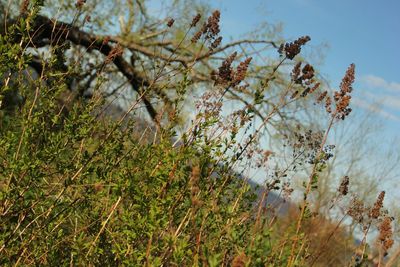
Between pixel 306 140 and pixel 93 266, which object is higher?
pixel 306 140

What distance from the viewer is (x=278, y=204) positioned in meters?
4.80

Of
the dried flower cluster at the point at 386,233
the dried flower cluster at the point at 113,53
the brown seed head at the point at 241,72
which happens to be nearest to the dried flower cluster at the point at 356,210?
the dried flower cluster at the point at 386,233

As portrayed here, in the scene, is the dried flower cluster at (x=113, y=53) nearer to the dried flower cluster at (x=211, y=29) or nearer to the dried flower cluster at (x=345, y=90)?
the dried flower cluster at (x=211, y=29)

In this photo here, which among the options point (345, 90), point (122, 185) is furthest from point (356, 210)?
point (122, 185)

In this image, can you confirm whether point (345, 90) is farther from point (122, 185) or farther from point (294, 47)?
point (122, 185)

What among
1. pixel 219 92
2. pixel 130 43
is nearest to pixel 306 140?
pixel 219 92

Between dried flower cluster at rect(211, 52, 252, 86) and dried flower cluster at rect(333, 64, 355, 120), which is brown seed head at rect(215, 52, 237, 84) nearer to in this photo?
dried flower cluster at rect(211, 52, 252, 86)

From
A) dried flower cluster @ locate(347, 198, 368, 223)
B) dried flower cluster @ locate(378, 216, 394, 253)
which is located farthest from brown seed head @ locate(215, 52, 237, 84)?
dried flower cluster @ locate(378, 216, 394, 253)

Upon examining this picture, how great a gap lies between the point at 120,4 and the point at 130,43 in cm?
215

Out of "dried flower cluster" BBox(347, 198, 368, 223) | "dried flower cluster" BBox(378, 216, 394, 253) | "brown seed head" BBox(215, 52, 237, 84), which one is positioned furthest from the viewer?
"dried flower cluster" BBox(347, 198, 368, 223)

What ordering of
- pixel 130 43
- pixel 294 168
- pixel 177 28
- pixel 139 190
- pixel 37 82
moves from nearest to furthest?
1. pixel 139 190
2. pixel 37 82
3. pixel 294 168
4. pixel 130 43
5. pixel 177 28

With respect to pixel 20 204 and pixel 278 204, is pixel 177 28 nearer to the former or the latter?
pixel 278 204

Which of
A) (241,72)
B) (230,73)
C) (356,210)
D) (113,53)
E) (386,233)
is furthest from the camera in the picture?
(356,210)

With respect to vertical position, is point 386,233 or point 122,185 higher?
point 386,233
